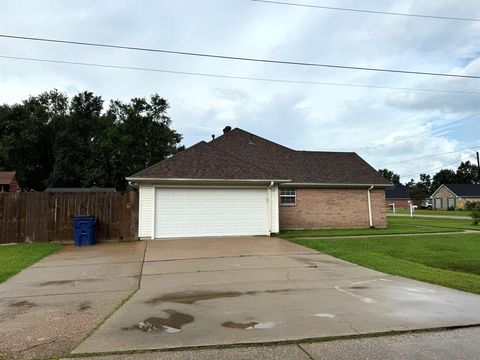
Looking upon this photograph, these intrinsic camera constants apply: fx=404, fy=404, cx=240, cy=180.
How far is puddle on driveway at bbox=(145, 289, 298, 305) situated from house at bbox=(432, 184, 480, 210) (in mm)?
72017

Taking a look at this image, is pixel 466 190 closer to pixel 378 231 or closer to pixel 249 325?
pixel 378 231

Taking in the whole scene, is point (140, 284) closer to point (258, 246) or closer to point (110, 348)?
point (110, 348)

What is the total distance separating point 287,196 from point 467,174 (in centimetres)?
9868

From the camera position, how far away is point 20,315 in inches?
227

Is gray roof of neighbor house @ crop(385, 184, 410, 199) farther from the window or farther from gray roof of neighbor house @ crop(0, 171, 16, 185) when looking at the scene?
gray roof of neighbor house @ crop(0, 171, 16, 185)

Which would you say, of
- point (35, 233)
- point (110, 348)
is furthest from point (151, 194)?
point (110, 348)

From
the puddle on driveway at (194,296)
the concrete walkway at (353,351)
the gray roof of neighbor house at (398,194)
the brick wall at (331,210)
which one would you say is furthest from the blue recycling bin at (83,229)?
the gray roof of neighbor house at (398,194)

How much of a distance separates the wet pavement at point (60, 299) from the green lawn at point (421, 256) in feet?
19.3

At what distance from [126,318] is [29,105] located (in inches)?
2056

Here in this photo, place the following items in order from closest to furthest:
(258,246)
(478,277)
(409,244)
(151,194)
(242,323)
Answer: (242,323) → (478,277) → (258,246) → (409,244) → (151,194)

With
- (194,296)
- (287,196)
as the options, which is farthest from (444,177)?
(194,296)

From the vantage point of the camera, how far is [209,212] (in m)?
16.7

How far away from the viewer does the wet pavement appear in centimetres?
460

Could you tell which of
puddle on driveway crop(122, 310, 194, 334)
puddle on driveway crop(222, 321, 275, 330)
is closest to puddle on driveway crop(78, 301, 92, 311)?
puddle on driveway crop(122, 310, 194, 334)
